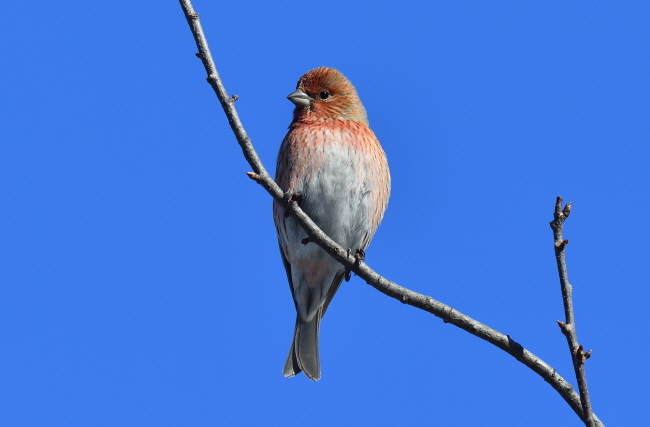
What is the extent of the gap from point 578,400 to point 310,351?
189 inches

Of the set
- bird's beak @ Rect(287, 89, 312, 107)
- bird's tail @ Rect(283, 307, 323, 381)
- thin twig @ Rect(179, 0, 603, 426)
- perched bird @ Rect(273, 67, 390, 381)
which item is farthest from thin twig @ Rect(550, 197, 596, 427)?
bird's beak @ Rect(287, 89, 312, 107)

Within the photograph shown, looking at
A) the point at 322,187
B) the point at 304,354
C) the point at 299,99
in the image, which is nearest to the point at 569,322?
the point at 322,187

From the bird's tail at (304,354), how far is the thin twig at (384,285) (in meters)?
3.37

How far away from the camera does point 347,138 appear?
325 inches

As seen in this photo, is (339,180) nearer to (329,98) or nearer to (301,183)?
(301,183)

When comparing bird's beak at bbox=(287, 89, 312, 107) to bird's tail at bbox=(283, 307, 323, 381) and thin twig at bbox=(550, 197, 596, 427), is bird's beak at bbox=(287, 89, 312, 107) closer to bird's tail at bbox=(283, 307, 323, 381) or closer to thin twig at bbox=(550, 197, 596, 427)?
bird's tail at bbox=(283, 307, 323, 381)

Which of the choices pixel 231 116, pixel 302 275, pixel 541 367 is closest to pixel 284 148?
pixel 302 275

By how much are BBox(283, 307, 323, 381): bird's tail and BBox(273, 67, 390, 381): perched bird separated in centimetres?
1

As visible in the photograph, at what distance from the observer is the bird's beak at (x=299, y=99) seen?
29.5ft

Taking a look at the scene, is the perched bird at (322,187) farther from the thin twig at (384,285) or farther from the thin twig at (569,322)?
the thin twig at (569,322)

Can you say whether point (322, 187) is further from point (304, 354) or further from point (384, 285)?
point (384, 285)

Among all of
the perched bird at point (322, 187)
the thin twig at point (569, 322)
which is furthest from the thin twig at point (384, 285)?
the perched bird at point (322, 187)

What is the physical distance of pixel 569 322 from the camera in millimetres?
4258

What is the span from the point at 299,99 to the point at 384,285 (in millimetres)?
3876
